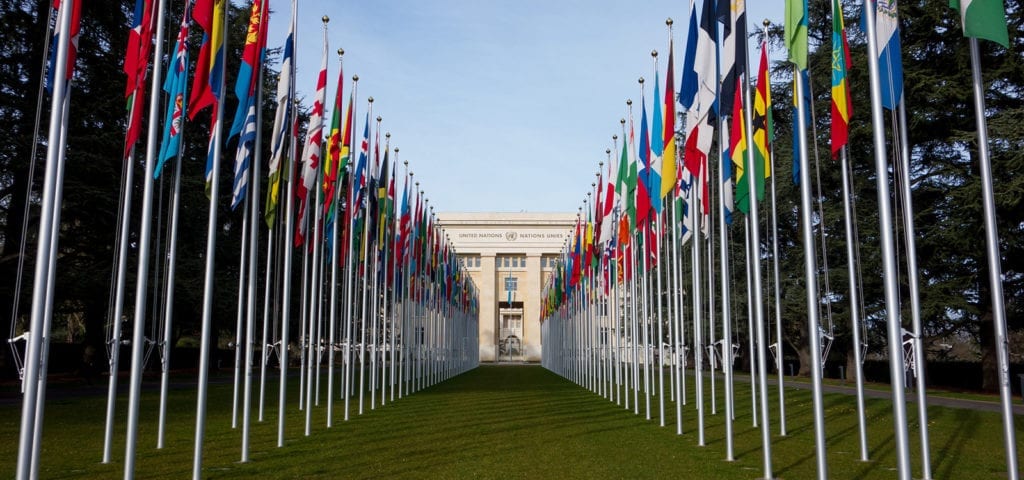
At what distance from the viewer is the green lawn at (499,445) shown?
12.1 metres

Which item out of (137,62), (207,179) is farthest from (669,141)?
(137,62)

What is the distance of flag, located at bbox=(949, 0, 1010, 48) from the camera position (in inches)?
325

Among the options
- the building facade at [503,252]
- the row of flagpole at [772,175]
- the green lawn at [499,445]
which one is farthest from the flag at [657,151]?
the building facade at [503,252]

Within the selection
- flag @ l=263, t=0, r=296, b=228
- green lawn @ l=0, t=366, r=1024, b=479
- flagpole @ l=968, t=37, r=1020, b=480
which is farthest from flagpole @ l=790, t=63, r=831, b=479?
flag @ l=263, t=0, r=296, b=228

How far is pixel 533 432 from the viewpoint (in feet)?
58.6

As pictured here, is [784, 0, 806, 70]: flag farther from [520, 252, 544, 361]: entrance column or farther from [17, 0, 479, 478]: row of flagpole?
[520, 252, 544, 361]: entrance column

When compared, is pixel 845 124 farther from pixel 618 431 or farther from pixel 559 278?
pixel 559 278

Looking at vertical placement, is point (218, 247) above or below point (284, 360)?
above

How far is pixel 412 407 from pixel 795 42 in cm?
1752

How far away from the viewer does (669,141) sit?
1483cm

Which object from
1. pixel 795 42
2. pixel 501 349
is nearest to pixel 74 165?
pixel 795 42

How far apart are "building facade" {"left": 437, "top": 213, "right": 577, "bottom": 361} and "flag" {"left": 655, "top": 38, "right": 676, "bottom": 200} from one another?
78521mm

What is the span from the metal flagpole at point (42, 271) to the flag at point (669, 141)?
939cm

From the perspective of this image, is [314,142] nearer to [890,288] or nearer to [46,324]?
[46,324]
